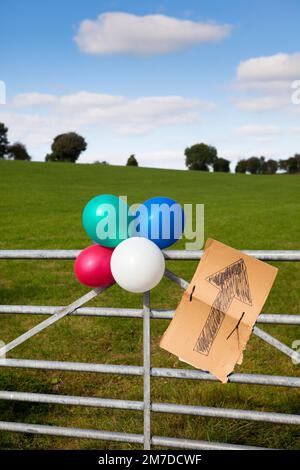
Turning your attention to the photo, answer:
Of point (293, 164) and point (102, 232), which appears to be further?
point (293, 164)

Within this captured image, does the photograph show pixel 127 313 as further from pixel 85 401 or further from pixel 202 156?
pixel 202 156

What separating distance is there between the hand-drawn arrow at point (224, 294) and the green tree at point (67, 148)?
8665 cm

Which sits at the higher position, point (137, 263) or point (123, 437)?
point (137, 263)

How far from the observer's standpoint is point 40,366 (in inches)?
117

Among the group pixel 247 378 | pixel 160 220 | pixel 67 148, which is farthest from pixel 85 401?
pixel 67 148

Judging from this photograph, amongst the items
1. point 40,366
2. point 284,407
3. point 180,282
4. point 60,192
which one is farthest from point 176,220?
point 60,192

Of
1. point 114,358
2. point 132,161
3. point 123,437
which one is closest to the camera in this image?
point 123,437

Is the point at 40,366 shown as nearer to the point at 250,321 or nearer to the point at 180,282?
the point at 180,282

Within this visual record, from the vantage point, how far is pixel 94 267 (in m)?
2.70

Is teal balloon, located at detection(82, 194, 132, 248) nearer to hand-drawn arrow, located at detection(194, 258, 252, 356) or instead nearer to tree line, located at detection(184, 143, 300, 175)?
hand-drawn arrow, located at detection(194, 258, 252, 356)

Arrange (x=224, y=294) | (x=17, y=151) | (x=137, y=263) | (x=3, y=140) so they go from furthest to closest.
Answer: (x=3, y=140) < (x=17, y=151) < (x=224, y=294) < (x=137, y=263)

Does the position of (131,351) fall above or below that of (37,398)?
below

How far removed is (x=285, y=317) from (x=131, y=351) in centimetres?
288

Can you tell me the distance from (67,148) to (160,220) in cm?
8787
